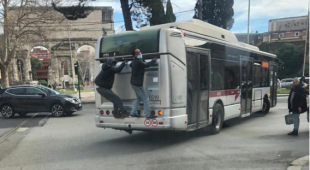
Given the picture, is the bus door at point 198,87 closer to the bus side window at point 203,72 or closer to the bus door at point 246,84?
the bus side window at point 203,72

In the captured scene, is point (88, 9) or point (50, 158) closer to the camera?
point (50, 158)

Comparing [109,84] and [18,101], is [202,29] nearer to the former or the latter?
[109,84]

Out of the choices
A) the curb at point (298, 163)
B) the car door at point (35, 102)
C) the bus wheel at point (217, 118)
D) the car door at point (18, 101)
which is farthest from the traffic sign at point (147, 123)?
the car door at point (18, 101)

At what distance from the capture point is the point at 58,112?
580 inches

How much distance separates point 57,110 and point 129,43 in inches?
348

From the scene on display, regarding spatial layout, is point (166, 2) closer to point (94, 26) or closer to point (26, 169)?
point (26, 169)

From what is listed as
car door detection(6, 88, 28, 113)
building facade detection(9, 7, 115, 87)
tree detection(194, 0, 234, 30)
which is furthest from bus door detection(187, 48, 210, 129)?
building facade detection(9, 7, 115, 87)

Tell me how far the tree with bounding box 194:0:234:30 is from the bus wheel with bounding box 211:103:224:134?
18.5 meters

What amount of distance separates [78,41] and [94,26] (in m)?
5.91

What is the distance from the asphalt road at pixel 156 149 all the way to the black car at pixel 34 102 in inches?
176

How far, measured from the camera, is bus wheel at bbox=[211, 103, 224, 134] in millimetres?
8616

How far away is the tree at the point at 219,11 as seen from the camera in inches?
1016

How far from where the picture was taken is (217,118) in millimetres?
8773

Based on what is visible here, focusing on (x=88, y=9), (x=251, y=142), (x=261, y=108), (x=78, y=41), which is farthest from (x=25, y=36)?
(x=78, y=41)
